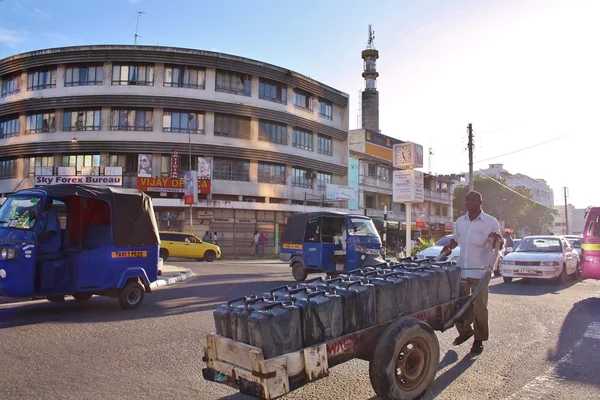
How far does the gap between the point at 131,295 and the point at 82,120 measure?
28960 mm

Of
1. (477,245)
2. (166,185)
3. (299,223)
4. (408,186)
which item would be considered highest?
(166,185)

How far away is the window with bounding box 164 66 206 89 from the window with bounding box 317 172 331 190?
530 inches

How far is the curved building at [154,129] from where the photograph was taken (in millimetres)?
32938

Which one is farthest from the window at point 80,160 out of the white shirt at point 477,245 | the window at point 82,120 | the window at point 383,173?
the white shirt at point 477,245

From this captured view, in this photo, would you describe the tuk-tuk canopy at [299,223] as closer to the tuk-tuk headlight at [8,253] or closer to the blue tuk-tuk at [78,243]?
the blue tuk-tuk at [78,243]

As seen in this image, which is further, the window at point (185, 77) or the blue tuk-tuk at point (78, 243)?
the window at point (185, 77)

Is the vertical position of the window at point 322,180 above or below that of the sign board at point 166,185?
above

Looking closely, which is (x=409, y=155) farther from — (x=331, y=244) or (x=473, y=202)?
(x=473, y=202)

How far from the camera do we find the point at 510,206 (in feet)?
230

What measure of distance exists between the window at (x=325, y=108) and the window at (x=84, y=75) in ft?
63.3

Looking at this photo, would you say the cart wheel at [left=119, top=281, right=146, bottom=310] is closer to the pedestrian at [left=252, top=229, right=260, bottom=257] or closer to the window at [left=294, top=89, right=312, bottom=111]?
the pedestrian at [left=252, top=229, right=260, bottom=257]

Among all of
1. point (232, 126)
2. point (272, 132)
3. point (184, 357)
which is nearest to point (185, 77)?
point (232, 126)

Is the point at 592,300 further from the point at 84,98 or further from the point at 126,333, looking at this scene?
the point at 84,98

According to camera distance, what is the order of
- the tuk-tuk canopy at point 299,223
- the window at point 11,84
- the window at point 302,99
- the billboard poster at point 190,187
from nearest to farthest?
the tuk-tuk canopy at point 299,223 → the billboard poster at point 190,187 → the window at point 11,84 → the window at point 302,99
